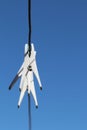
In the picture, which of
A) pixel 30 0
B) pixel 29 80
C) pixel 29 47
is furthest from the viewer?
pixel 29 80

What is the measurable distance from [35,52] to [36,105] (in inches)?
233

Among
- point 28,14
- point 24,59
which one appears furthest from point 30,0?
point 24,59

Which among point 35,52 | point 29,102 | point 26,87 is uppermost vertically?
point 35,52

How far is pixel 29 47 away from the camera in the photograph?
46312 mm

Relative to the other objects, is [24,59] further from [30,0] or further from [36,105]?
[30,0]

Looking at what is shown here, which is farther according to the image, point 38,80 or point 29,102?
point 38,80

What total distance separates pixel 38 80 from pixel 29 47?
4.84 m

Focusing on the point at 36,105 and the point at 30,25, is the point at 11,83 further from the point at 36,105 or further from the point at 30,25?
the point at 30,25

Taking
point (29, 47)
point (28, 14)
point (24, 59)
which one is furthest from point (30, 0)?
point (24, 59)

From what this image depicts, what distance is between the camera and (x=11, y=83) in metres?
50.3

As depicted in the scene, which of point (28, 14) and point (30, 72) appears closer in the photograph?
point (28, 14)

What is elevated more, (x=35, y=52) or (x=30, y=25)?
(x=35, y=52)

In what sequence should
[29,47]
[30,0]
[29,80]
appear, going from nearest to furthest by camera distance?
[30,0], [29,47], [29,80]

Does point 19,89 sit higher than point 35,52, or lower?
lower
